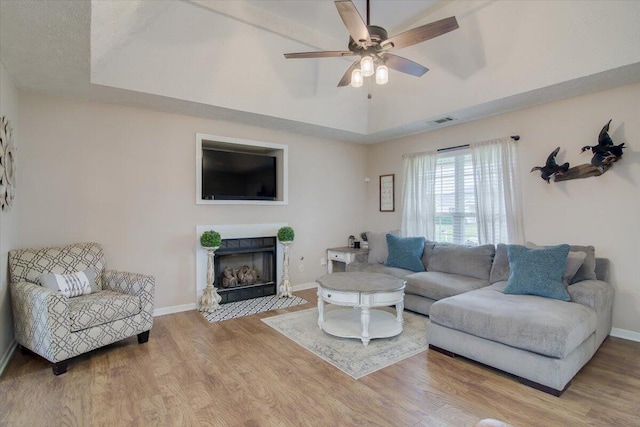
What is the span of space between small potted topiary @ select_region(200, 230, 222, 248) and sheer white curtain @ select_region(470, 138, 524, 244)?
11.3 ft

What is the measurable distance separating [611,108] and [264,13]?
3827mm

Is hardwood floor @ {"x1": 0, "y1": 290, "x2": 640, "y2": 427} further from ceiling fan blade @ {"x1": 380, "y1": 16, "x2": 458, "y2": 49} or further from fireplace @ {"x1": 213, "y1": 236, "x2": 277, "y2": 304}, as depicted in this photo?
ceiling fan blade @ {"x1": 380, "y1": 16, "x2": 458, "y2": 49}

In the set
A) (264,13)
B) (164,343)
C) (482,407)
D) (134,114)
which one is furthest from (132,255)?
(482,407)

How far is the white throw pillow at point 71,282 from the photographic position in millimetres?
2936

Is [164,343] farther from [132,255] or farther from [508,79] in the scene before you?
[508,79]

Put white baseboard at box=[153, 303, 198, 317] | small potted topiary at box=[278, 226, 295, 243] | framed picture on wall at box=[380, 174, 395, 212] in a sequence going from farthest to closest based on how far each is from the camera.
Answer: framed picture on wall at box=[380, 174, 395, 212] < small potted topiary at box=[278, 226, 295, 243] < white baseboard at box=[153, 303, 198, 317]

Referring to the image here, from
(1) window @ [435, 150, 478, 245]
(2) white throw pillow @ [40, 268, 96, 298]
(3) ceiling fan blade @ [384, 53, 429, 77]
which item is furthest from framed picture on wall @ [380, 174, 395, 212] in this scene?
(2) white throw pillow @ [40, 268, 96, 298]

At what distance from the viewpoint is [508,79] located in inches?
140

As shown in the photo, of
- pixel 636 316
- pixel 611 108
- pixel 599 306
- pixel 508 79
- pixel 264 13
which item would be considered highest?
pixel 264 13

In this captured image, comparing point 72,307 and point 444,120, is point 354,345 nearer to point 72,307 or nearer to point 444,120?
point 72,307

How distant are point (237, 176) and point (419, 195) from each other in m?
2.80

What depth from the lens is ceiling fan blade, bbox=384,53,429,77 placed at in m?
2.76

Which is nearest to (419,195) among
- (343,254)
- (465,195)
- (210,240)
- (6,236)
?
(465,195)

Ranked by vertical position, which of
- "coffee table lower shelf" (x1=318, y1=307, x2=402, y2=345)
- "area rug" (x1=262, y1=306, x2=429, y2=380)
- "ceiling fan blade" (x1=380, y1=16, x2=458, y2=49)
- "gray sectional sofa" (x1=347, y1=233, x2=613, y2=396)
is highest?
"ceiling fan blade" (x1=380, y1=16, x2=458, y2=49)
